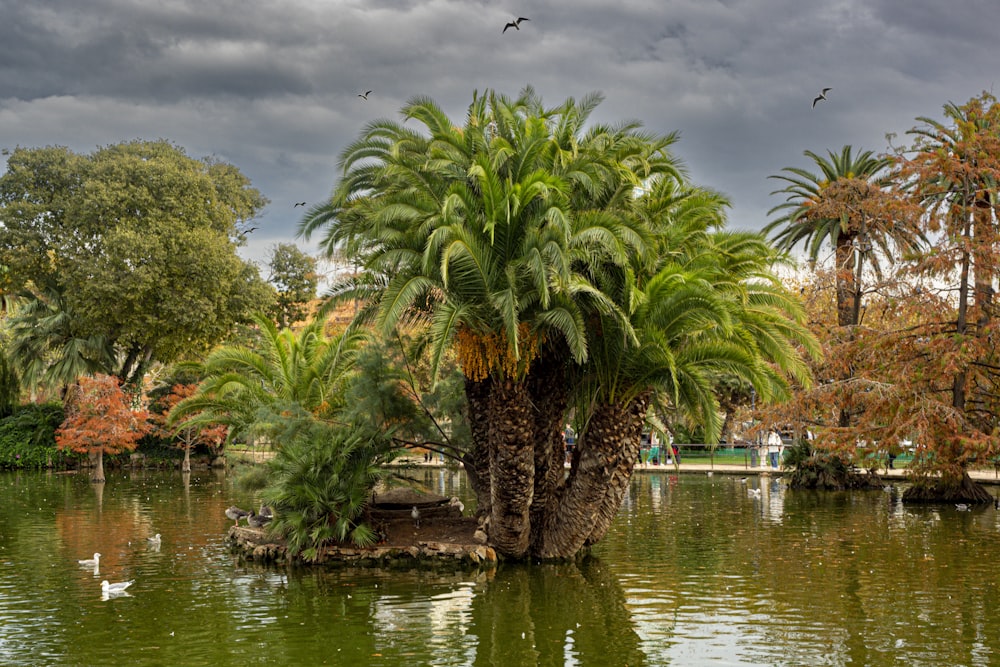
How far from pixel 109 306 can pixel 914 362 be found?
101 feet

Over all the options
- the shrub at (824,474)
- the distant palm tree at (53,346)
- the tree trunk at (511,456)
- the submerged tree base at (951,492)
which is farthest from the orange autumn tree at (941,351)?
the distant palm tree at (53,346)

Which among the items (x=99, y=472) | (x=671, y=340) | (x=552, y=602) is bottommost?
(x=552, y=602)

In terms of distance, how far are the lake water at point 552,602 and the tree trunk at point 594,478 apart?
0.75 meters

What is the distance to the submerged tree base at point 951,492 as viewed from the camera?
26.0 m

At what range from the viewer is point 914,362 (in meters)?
25.3

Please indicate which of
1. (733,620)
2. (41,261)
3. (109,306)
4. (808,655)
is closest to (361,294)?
(733,620)

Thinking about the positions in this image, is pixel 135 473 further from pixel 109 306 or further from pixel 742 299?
pixel 742 299

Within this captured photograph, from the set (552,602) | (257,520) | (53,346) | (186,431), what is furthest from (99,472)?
(552,602)

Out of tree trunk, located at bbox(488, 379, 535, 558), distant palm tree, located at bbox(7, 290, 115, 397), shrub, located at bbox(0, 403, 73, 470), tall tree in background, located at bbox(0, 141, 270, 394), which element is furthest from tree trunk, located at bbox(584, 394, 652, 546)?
shrub, located at bbox(0, 403, 73, 470)

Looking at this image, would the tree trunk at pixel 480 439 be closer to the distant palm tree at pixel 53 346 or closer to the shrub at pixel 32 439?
the distant palm tree at pixel 53 346

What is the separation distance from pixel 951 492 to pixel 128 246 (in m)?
31.4

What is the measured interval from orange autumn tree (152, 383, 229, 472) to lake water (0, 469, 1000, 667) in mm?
19642

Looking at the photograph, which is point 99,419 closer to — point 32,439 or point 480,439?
point 32,439

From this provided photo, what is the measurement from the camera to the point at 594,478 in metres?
15.9
